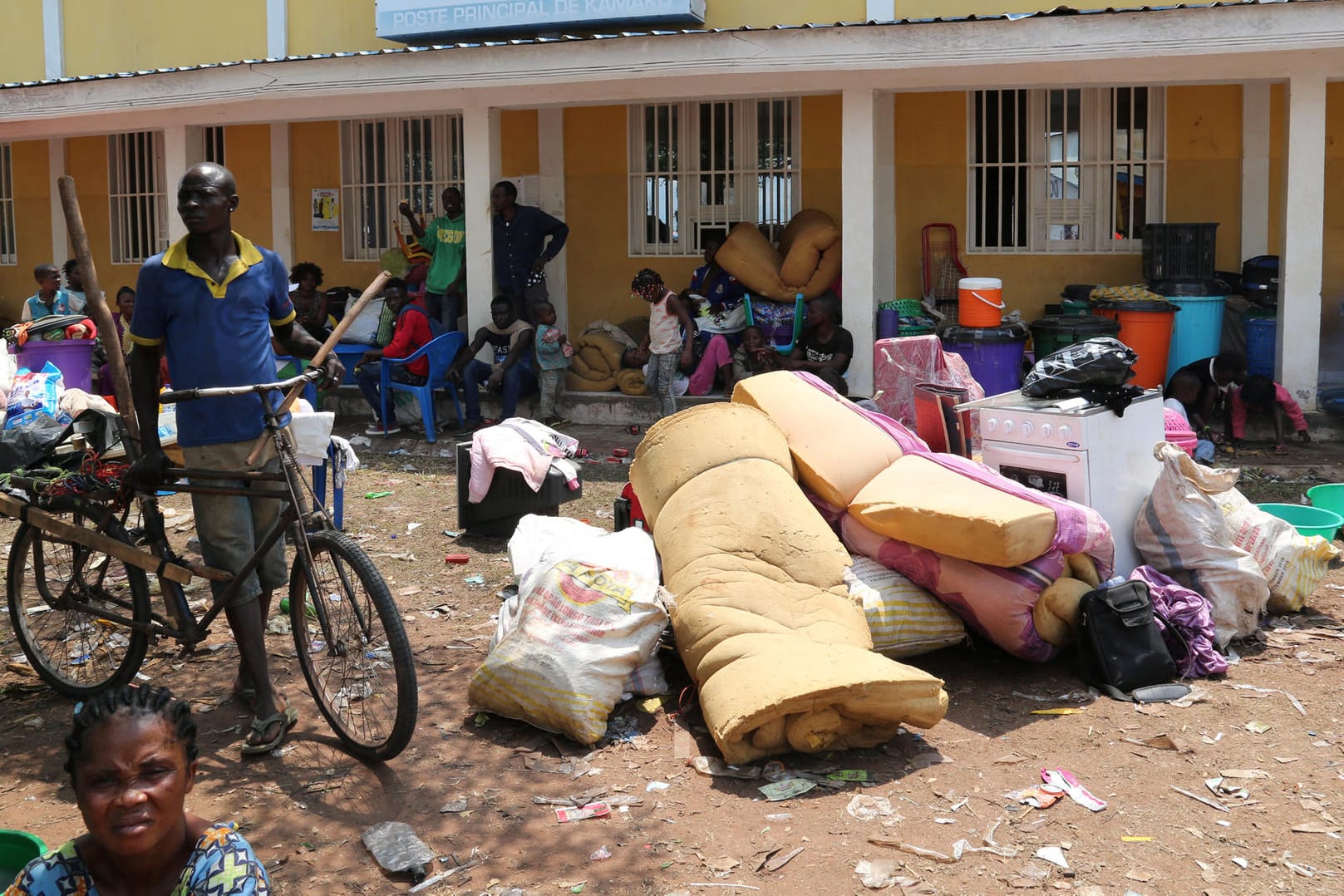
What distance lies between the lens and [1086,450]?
5.40 meters

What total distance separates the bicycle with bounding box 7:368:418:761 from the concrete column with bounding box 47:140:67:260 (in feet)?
36.8

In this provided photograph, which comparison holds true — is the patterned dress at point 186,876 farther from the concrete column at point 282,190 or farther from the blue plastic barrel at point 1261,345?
the concrete column at point 282,190

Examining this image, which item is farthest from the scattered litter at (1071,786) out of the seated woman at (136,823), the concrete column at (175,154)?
the concrete column at (175,154)

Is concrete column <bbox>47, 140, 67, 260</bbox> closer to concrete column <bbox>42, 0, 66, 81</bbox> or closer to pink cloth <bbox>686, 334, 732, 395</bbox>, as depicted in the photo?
concrete column <bbox>42, 0, 66, 81</bbox>

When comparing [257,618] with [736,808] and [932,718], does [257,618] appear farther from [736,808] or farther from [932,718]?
[932,718]

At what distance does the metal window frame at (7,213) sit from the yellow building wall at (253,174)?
11.8 ft

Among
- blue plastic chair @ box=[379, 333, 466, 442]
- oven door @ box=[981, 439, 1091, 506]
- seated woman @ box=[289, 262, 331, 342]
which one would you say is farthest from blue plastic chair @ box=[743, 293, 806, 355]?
oven door @ box=[981, 439, 1091, 506]

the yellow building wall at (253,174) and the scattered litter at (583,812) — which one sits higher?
the yellow building wall at (253,174)

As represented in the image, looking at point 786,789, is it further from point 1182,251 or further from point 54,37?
point 54,37

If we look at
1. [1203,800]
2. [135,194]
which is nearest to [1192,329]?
[1203,800]

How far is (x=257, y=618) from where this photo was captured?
4.46 meters

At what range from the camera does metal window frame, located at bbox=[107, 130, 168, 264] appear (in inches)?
583

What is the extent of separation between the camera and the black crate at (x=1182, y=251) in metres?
10.2

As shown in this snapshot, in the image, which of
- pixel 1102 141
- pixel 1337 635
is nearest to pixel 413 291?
pixel 1102 141
